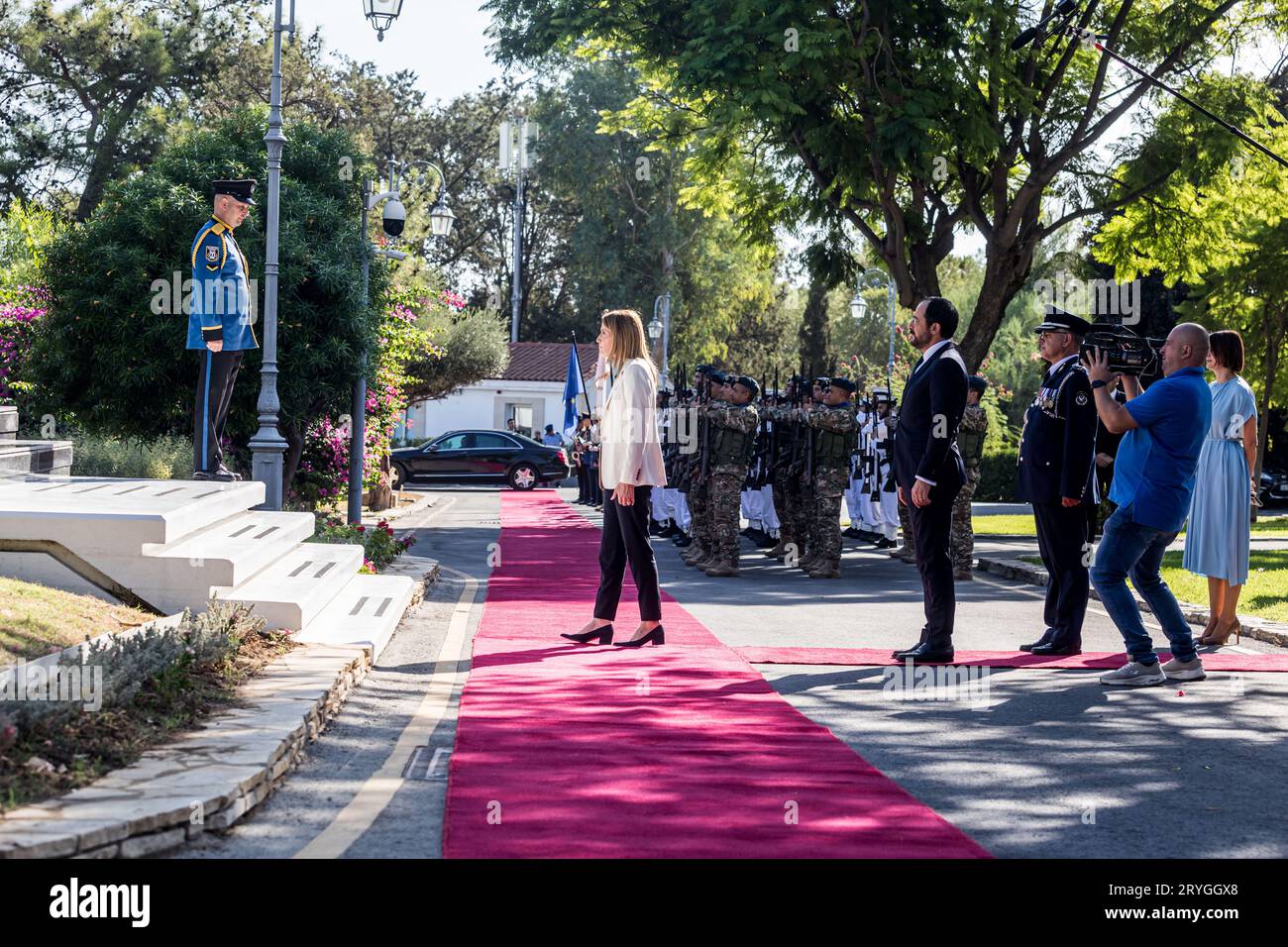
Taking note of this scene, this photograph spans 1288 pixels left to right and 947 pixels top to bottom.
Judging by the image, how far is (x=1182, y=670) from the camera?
8625 mm

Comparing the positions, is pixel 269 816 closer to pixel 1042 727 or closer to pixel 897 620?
pixel 1042 727

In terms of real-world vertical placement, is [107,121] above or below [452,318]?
above

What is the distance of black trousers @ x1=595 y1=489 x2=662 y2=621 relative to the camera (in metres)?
9.46

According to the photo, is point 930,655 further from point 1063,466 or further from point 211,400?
point 211,400

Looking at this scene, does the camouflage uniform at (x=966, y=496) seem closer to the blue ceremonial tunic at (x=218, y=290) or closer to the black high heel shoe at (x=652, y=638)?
the black high heel shoe at (x=652, y=638)

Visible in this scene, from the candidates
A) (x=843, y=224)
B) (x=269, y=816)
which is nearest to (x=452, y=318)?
(x=843, y=224)

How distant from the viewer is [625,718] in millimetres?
7082

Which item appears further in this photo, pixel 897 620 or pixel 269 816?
pixel 897 620

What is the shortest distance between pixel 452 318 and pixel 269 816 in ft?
139

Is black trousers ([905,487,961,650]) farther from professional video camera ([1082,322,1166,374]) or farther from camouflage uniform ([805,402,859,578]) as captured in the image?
camouflage uniform ([805,402,859,578])

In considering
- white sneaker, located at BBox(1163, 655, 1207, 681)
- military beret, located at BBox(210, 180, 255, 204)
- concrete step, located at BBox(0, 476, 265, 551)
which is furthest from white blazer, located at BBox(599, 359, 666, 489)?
military beret, located at BBox(210, 180, 255, 204)

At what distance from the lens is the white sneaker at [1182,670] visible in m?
8.61

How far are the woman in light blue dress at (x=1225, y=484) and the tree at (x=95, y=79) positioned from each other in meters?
44.1
